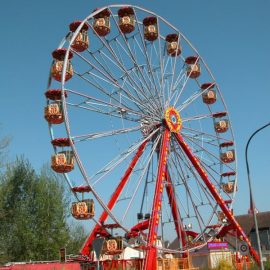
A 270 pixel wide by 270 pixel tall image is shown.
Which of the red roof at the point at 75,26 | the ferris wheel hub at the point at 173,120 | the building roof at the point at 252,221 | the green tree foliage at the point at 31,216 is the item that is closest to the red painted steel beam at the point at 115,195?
the ferris wheel hub at the point at 173,120

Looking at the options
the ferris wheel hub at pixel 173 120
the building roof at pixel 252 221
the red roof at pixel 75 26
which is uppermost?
the red roof at pixel 75 26

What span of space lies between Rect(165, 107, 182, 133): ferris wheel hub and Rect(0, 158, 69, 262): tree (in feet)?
50.2

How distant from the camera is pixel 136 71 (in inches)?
1129

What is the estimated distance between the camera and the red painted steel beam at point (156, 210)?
76.9 feet

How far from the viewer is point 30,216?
40094mm

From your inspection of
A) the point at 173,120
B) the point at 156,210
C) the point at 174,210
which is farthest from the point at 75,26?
the point at 174,210

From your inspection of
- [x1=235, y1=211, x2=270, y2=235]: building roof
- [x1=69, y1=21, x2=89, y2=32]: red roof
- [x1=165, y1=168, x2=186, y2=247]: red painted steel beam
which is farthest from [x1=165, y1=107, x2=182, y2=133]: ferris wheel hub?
[x1=235, y1=211, x2=270, y2=235]: building roof

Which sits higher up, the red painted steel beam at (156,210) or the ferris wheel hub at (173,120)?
the ferris wheel hub at (173,120)

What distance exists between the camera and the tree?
38656 mm

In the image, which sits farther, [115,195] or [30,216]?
[30,216]

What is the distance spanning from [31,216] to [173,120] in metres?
17.4

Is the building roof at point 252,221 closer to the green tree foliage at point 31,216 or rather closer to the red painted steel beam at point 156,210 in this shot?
the green tree foliage at point 31,216

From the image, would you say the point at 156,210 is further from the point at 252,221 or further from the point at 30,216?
the point at 252,221

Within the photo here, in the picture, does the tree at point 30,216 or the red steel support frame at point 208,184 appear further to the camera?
the tree at point 30,216
